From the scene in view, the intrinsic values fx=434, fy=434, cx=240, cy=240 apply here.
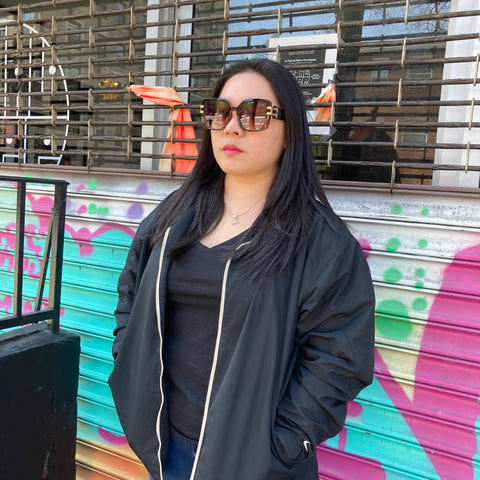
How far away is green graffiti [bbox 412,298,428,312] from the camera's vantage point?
219cm

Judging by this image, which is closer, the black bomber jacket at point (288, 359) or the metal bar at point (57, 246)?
the black bomber jacket at point (288, 359)

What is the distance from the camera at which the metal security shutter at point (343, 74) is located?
2.26m

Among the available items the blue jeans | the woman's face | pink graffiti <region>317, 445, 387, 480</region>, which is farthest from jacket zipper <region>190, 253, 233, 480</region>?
pink graffiti <region>317, 445, 387, 480</region>

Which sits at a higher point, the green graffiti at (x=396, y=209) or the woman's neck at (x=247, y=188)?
the woman's neck at (x=247, y=188)

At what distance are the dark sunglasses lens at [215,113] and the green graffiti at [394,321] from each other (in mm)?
1339

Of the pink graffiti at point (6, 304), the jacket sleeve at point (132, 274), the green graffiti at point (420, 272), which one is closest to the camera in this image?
the jacket sleeve at point (132, 274)

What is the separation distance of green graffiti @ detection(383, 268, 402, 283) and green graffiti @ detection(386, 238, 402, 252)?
0.34 ft

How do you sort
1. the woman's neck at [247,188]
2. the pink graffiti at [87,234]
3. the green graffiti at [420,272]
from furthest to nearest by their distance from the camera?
the pink graffiti at [87,234] < the green graffiti at [420,272] < the woman's neck at [247,188]

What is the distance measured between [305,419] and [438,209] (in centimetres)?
136

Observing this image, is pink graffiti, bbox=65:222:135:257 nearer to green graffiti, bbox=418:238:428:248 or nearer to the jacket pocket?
green graffiti, bbox=418:238:428:248

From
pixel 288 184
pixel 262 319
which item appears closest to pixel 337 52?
pixel 288 184

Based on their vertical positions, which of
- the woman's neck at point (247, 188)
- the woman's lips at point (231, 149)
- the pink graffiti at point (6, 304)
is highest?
the woman's lips at point (231, 149)

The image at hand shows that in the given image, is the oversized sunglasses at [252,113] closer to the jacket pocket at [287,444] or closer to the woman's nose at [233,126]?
the woman's nose at [233,126]

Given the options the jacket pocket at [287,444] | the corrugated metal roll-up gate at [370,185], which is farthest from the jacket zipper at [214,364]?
the corrugated metal roll-up gate at [370,185]
